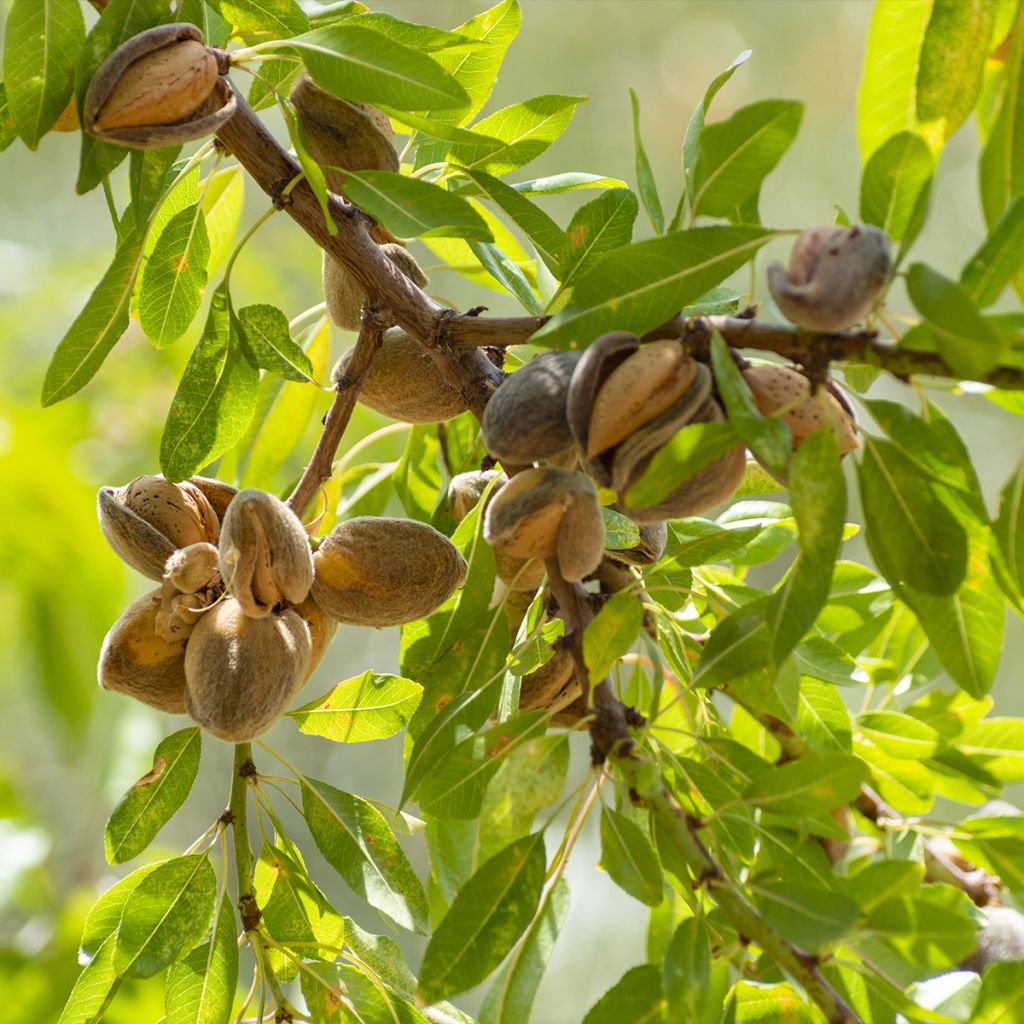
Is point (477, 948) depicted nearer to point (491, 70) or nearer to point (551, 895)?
point (551, 895)

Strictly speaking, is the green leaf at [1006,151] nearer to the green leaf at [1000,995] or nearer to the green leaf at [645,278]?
the green leaf at [645,278]

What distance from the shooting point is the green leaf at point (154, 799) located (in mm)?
826

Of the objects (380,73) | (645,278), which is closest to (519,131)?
(380,73)

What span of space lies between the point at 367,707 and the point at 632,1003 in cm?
29

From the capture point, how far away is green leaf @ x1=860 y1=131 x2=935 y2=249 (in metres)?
0.61

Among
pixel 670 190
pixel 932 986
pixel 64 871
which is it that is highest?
pixel 932 986

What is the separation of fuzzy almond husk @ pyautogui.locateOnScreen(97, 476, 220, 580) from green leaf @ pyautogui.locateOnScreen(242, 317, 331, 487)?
10.3 inches

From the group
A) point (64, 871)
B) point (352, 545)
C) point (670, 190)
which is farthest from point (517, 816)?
point (670, 190)

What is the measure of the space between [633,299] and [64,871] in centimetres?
268

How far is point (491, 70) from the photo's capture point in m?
0.94

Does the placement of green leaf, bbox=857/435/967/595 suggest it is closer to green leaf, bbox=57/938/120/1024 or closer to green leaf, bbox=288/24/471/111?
green leaf, bbox=288/24/471/111

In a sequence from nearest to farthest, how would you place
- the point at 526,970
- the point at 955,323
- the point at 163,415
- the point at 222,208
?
the point at 955,323
the point at 526,970
the point at 222,208
the point at 163,415

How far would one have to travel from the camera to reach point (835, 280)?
1.84 feet

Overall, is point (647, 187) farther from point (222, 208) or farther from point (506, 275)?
point (222, 208)
